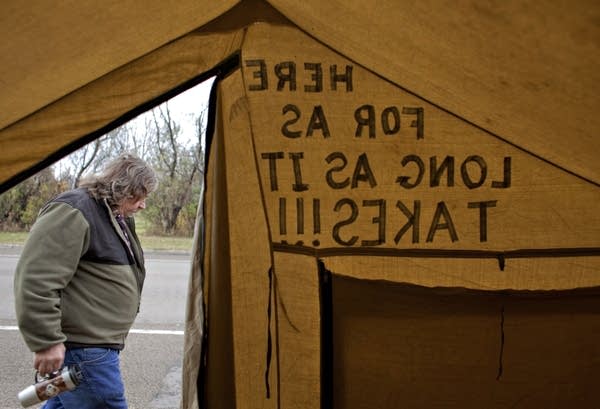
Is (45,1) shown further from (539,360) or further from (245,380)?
(539,360)

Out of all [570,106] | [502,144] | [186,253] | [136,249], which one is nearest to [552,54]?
[570,106]

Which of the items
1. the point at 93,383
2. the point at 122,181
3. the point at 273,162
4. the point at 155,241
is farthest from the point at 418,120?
the point at 155,241

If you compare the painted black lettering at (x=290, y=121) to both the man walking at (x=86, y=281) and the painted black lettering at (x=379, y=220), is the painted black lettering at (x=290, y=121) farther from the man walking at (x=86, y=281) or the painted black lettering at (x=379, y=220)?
the man walking at (x=86, y=281)

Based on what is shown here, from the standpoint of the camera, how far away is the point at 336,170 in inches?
62.2

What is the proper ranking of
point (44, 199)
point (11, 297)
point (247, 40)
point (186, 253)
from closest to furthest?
point (247, 40) < point (11, 297) < point (186, 253) < point (44, 199)

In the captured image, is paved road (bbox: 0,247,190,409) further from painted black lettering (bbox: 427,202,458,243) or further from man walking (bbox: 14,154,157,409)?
painted black lettering (bbox: 427,202,458,243)

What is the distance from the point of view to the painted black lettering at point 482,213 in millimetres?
1574

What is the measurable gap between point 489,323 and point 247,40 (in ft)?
3.38

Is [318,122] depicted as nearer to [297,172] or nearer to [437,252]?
[297,172]

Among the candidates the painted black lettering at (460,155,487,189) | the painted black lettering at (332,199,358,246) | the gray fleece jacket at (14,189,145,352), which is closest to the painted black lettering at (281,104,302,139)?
the painted black lettering at (332,199,358,246)

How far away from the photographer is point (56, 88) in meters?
1.46

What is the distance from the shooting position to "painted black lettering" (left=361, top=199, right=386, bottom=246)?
159cm

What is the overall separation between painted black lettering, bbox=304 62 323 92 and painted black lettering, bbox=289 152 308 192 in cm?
17

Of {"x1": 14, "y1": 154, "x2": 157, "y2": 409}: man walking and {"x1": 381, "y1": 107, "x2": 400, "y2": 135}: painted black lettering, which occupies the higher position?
{"x1": 381, "y1": 107, "x2": 400, "y2": 135}: painted black lettering
